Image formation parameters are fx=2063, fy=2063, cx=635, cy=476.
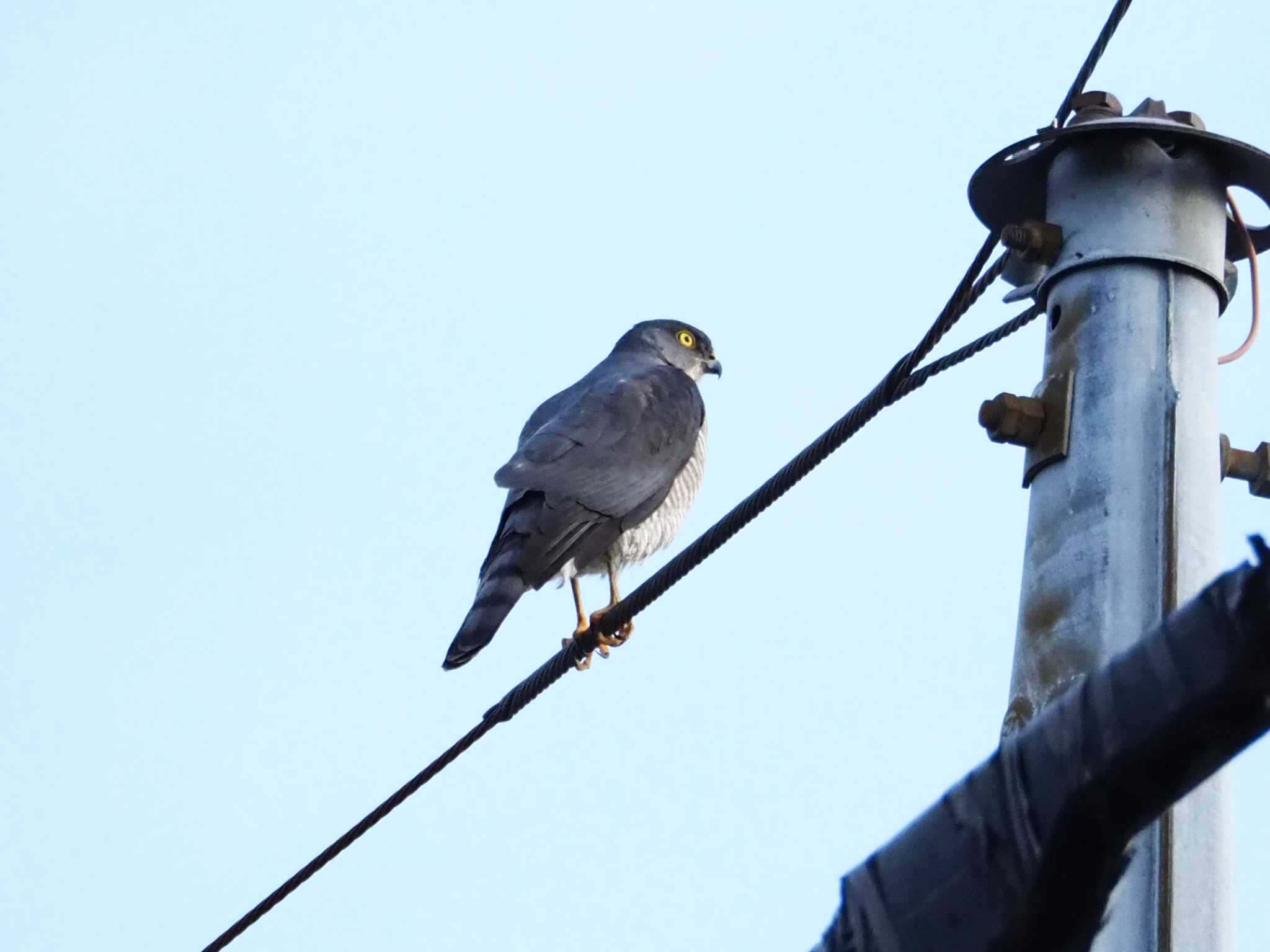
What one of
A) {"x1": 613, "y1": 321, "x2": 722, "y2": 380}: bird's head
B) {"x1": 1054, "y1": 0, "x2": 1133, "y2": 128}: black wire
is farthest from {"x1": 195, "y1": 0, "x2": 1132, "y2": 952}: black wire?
{"x1": 613, "y1": 321, "x2": 722, "y2": 380}: bird's head

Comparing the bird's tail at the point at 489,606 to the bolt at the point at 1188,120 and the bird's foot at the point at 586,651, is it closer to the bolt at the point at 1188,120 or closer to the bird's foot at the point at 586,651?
the bird's foot at the point at 586,651

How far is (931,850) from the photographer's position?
5.52 feet

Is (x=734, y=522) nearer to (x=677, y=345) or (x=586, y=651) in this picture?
(x=586, y=651)

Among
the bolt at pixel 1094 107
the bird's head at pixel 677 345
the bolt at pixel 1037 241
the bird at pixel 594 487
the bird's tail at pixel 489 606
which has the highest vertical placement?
the bird's head at pixel 677 345

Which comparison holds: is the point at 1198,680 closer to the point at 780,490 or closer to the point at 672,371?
the point at 780,490

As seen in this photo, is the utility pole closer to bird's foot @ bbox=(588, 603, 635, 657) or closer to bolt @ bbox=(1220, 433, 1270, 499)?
bolt @ bbox=(1220, 433, 1270, 499)

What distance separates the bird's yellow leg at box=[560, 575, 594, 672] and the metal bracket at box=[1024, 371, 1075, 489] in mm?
3091

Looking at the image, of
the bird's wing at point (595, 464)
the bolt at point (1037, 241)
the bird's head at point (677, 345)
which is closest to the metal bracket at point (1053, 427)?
the bolt at point (1037, 241)

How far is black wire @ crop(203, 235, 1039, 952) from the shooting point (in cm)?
358

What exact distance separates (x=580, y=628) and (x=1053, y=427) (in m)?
3.50

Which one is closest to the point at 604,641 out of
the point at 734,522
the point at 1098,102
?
the point at 734,522

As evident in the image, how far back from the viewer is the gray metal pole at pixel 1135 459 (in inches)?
101

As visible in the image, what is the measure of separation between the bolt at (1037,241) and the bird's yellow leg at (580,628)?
9.75 feet

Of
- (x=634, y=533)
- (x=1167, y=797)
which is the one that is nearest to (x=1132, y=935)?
(x=1167, y=797)
